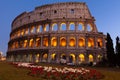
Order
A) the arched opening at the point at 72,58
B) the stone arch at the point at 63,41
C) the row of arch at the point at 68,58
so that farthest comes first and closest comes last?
the stone arch at the point at 63,41
the arched opening at the point at 72,58
the row of arch at the point at 68,58

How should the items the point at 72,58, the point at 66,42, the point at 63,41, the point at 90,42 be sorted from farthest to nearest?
the point at 90,42
the point at 63,41
the point at 72,58
the point at 66,42

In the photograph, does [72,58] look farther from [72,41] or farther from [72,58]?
[72,41]

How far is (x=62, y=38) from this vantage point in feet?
198

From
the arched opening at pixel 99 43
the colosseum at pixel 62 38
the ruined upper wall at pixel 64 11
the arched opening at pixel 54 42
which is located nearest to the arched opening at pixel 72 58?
the colosseum at pixel 62 38

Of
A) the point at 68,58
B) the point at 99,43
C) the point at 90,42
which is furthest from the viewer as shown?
the point at 99,43

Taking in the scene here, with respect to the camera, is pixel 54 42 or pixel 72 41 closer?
pixel 72 41

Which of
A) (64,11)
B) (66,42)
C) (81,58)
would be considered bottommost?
(81,58)

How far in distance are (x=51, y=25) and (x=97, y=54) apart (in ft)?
54.3

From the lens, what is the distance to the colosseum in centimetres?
5734

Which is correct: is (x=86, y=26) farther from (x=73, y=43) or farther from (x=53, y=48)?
(x=53, y=48)

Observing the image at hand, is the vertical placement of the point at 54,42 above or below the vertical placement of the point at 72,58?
above

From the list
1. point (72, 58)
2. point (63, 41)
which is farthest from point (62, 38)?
point (72, 58)

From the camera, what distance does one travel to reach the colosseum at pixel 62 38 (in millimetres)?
57344

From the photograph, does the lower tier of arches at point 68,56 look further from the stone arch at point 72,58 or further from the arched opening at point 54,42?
the arched opening at point 54,42
